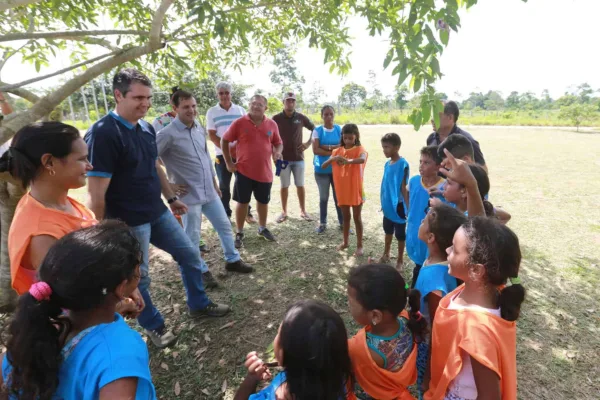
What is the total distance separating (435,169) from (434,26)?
118cm

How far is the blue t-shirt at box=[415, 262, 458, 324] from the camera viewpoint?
1.72m

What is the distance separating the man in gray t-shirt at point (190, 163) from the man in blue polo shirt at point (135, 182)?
0.53m

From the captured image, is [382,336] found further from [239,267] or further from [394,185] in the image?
[239,267]

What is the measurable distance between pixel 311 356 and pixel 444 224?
1.03m

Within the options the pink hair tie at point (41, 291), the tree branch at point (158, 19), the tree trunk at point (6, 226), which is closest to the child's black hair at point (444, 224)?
the pink hair tie at point (41, 291)

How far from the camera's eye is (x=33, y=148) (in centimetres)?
148

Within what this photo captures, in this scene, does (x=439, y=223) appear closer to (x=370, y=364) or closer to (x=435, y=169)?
(x=370, y=364)

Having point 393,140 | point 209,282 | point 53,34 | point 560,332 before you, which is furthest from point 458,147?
point 53,34

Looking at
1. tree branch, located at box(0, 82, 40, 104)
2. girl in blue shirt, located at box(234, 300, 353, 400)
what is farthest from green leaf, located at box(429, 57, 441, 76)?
tree branch, located at box(0, 82, 40, 104)

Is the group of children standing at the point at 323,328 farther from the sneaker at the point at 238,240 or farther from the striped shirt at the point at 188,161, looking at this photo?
the sneaker at the point at 238,240

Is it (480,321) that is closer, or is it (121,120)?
(480,321)

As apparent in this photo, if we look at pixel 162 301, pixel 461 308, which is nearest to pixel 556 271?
pixel 461 308

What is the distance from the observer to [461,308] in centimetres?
132

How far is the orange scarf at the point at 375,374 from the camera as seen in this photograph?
1.42 metres
